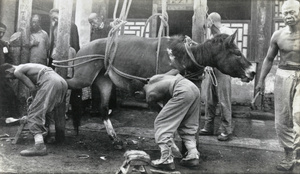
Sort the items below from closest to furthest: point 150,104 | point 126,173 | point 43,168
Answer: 1. point 126,173
2. point 43,168
3. point 150,104

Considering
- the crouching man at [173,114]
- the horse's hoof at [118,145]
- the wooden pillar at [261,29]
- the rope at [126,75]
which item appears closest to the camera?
the crouching man at [173,114]

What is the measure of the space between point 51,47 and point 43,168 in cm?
363

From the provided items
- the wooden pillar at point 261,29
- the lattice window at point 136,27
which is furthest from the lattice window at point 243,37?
the lattice window at point 136,27

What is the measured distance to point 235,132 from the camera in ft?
19.8

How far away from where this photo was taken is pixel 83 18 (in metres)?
8.60

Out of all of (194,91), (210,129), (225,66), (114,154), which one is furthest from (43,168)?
(210,129)

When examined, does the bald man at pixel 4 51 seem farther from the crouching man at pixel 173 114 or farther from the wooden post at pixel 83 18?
the crouching man at pixel 173 114

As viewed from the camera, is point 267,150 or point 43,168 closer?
point 43,168

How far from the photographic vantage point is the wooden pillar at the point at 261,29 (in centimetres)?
816

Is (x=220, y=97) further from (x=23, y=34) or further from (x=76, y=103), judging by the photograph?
(x=23, y=34)

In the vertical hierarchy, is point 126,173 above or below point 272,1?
below

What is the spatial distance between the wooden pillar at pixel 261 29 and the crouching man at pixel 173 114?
5.04 m

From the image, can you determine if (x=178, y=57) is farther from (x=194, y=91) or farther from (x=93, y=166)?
(x=93, y=166)

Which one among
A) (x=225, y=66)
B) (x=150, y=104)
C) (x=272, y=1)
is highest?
(x=272, y=1)
